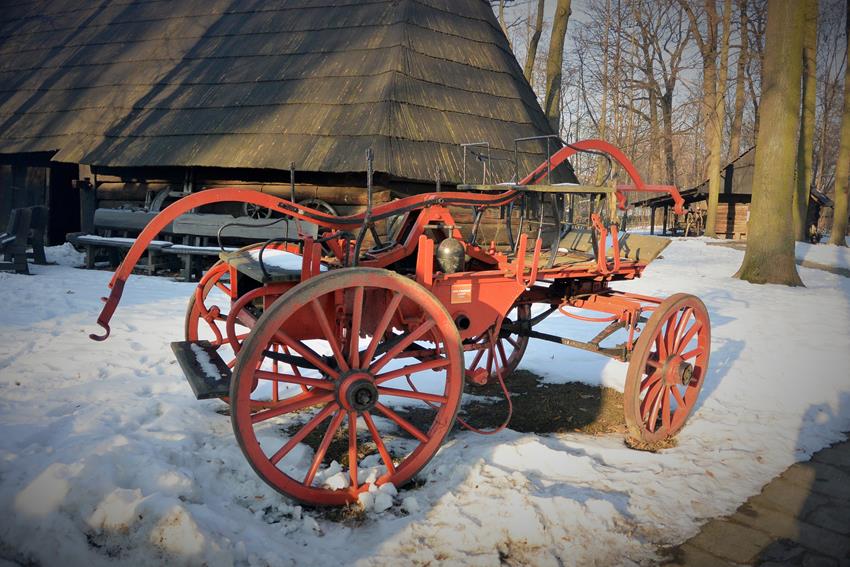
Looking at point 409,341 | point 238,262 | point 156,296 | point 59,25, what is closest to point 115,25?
point 59,25

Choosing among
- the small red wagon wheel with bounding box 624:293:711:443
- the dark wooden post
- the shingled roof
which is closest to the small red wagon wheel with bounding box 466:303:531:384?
the small red wagon wheel with bounding box 624:293:711:443

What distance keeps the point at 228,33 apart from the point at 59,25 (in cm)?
643

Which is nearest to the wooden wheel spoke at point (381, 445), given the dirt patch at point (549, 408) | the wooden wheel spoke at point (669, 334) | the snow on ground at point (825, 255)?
the dirt patch at point (549, 408)

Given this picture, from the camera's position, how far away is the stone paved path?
8.37ft

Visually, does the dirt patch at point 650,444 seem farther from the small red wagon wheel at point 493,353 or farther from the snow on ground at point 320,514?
the small red wagon wheel at point 493,353

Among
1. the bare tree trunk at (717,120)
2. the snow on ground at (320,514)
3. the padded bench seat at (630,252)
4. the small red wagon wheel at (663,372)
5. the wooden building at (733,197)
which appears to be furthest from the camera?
the wooden building at (733,197)

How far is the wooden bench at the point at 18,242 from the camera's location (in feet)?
29.9

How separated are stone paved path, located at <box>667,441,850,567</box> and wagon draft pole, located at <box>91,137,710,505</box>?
817 millimetres

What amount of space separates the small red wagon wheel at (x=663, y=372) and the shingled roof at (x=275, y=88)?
5769 millimetres

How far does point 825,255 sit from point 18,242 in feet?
64.4

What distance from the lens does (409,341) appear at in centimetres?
296

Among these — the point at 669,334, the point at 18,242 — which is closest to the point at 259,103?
the point at 18,242

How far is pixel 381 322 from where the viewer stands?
2867 millimetres

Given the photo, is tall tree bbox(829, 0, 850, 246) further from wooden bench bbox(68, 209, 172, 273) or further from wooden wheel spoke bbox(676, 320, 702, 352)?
wooden bench bbox(68, 209, 172, 273)
